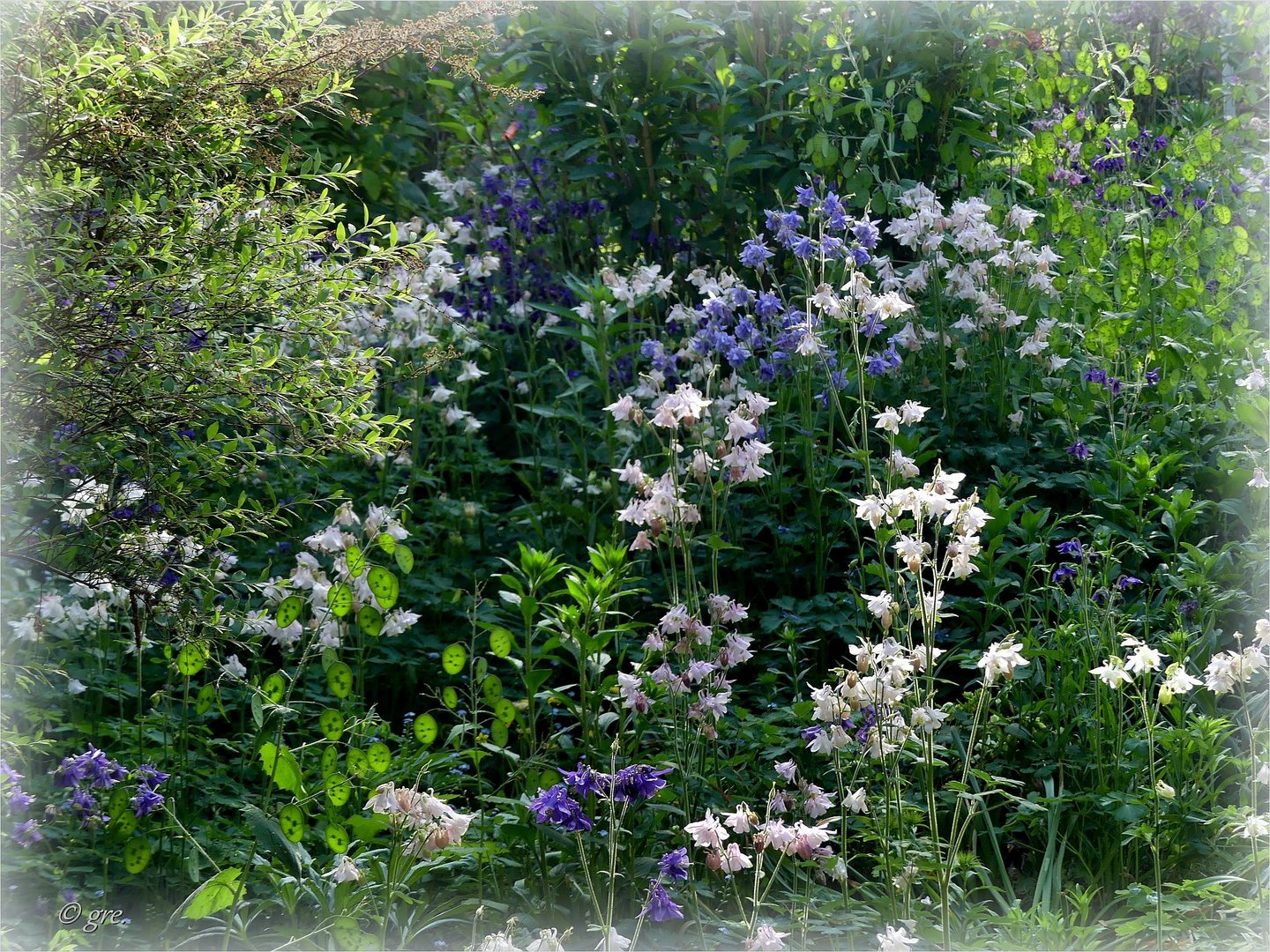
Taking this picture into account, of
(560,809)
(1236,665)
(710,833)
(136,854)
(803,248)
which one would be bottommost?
(136,854)

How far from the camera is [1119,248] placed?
4.87 meters

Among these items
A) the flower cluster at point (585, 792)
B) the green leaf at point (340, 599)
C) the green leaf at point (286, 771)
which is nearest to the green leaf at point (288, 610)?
the green leaf at point (340, 599)

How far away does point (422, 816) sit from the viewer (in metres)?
2.07

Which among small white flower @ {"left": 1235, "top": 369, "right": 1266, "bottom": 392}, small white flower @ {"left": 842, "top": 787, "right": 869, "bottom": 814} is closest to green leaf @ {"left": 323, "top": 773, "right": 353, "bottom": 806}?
small white flower @ {"left": 842, "top": 787, "right": 869, "bottom": 814}

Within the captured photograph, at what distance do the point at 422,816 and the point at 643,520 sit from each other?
89 centimetres

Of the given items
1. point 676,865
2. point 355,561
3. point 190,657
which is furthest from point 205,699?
point 676,865

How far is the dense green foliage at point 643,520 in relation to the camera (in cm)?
230

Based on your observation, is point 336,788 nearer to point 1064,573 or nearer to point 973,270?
point 1064,573

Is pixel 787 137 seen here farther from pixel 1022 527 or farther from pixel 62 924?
pixel 62 924

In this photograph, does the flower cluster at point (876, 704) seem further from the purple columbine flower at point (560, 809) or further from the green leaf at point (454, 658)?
the green leaf at point (454, 658)

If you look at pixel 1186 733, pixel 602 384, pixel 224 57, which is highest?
pixel 224 57

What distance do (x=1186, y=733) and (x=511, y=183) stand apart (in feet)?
12.1

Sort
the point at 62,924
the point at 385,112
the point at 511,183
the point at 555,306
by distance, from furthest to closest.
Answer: the point at 385,112
the point at 511,183
the point at 555,306
the point at 62,924

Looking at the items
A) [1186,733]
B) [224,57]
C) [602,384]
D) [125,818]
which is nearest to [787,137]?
[602,384]
